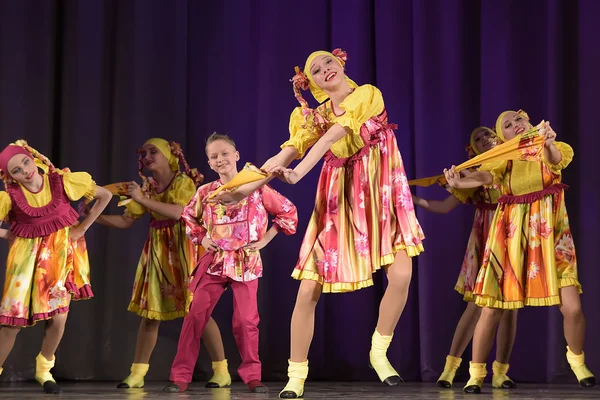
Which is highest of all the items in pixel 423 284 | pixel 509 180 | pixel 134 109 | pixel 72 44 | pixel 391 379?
pixel 72 44

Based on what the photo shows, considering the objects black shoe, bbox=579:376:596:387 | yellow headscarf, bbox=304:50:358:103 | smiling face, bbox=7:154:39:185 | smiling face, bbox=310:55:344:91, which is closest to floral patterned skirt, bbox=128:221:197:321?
smiling face, bbox=7:154:39:185

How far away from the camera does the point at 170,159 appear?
5.26 metres

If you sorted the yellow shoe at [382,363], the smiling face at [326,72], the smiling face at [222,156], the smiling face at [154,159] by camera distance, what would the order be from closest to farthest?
1. the yellow shoe at [382,363]
2. the smiling face at [326,72]
3. the smiling face at [222,156]
4. the smiling face at [154,159]

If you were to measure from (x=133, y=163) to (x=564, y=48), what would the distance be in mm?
2908

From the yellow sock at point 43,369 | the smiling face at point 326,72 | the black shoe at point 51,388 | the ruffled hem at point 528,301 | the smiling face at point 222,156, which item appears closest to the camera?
the smiling face at point 326,72

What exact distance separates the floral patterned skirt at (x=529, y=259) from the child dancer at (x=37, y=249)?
2.24m

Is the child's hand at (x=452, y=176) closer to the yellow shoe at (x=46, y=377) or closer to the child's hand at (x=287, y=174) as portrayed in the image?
the child's hand at (x=287, y=174)

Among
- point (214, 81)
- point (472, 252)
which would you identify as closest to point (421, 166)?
point (472, 252)

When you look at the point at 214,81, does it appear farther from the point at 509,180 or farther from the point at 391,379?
the point at 391,379

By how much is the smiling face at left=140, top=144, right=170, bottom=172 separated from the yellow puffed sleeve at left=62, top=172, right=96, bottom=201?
0.55 m

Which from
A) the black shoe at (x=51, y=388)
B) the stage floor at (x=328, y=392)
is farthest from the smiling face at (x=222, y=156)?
the black shoe at (x=51, y=388)

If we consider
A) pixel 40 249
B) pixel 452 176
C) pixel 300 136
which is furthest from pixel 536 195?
pixel 40 249

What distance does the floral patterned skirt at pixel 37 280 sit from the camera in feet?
14.6

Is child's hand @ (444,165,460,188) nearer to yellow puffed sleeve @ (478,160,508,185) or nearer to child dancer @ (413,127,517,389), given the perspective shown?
yellow puffed sleeve @ (478,160,508,185)
